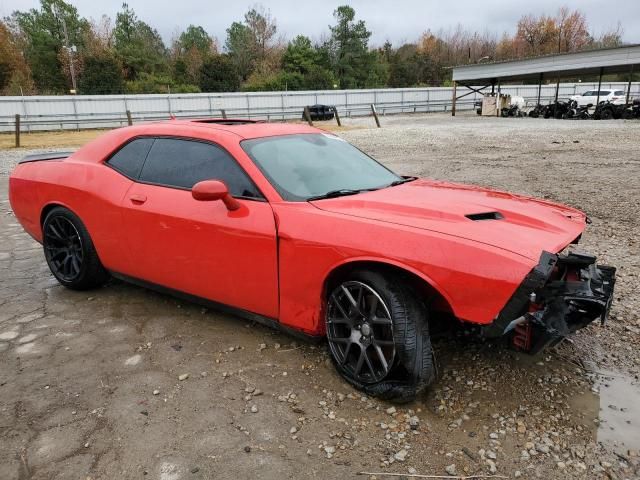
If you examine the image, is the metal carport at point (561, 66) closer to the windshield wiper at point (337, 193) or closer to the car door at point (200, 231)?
the windshield wiper at point (337, 193)

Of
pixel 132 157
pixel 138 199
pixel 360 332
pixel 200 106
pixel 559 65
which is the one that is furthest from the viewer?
pixel 200 106

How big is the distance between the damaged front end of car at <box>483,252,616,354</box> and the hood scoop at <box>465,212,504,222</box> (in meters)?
0.40

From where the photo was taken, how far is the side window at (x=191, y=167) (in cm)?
323

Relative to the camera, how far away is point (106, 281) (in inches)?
175

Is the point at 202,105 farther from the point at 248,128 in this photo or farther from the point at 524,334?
the point at 524,334

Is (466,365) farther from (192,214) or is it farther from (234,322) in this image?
(192,214)

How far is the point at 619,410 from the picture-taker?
103 inches

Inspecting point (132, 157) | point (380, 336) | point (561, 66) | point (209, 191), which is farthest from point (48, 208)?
point (561, 66)

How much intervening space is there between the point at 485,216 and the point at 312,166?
Answer: 122 centimetres

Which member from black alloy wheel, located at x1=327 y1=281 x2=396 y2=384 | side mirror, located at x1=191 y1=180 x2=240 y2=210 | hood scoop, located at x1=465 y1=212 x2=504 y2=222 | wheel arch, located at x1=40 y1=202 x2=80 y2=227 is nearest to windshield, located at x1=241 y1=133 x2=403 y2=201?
side mirror, located at x1=191 y1=180 x2=240 y2=210

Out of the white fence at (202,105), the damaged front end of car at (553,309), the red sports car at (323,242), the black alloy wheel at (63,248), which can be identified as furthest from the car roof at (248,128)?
the white fence at (202,105)

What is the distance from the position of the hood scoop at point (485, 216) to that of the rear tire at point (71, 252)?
3.00 m

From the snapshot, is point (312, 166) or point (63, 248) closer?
point (312, 166)

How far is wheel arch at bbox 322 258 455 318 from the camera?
101 inches
